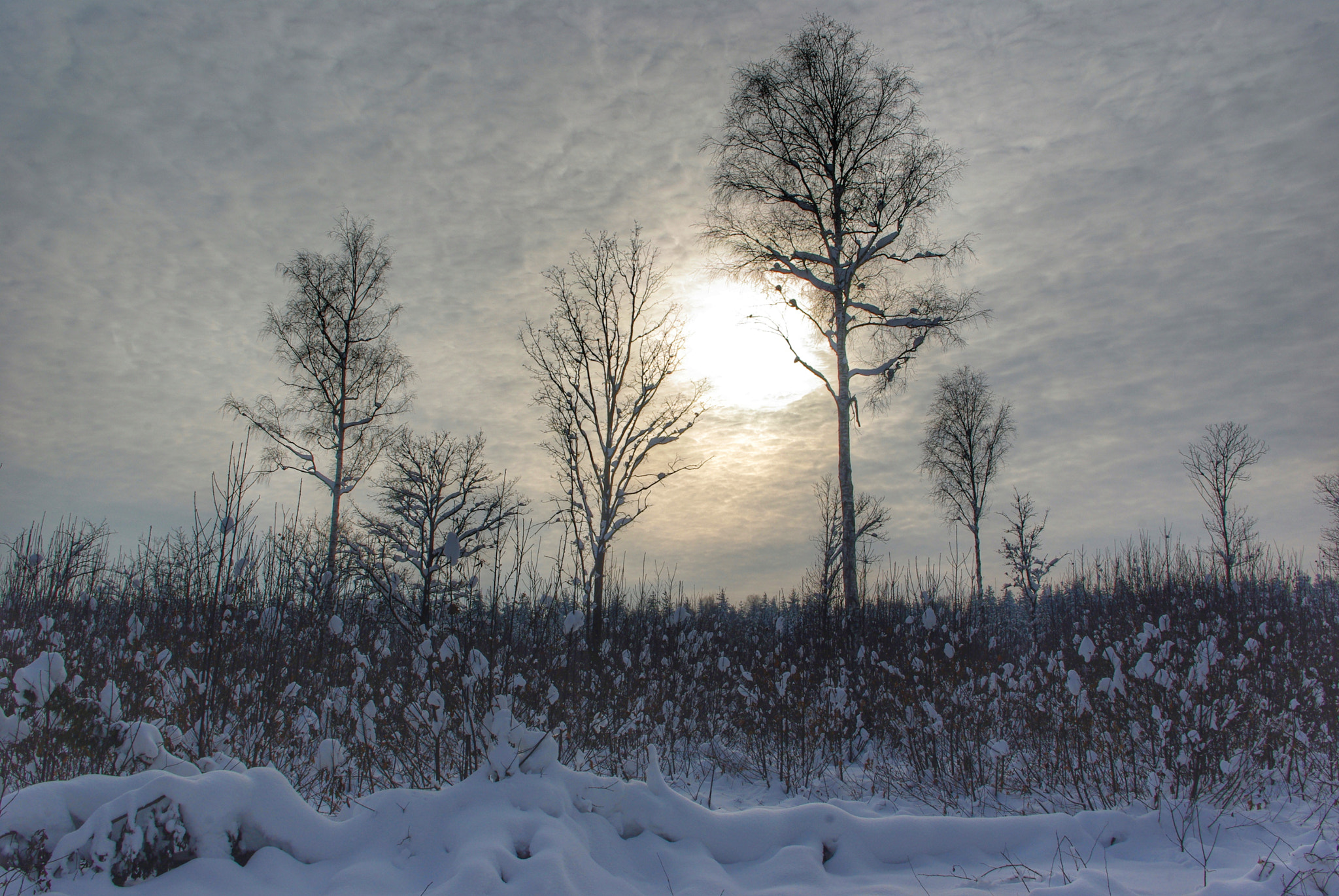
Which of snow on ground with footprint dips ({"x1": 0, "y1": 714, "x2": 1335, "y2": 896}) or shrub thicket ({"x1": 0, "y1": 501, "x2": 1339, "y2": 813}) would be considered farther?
shrub thicket ({"x1": 0, "y1": 501, "x2": 1339, "y2": 813})

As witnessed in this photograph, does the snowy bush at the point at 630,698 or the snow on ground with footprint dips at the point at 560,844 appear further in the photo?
the snowy bush at the point at 630,698

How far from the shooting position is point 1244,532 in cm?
1784

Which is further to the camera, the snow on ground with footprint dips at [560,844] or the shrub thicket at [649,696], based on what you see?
the shrub thicket at [649,696]

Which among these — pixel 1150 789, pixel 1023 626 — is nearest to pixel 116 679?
pixel 1150 789

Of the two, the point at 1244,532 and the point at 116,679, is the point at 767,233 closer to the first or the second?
the point at 116,679

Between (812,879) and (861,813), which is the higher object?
(812,879)

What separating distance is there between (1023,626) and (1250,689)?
9.00 metres

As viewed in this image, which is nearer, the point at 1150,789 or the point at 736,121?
the point at 1150,789

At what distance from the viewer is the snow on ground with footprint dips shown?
225 centimetres

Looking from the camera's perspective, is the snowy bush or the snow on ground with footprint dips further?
the snowy bush

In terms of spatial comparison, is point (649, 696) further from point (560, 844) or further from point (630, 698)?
point (560, 844)

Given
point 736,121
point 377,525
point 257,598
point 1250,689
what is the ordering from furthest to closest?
point 377,525
point 736,121
point 257,598
point 1250,689

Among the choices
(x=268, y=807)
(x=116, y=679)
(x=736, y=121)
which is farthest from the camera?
(x=736, y=121)

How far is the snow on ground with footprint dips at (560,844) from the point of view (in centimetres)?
225
